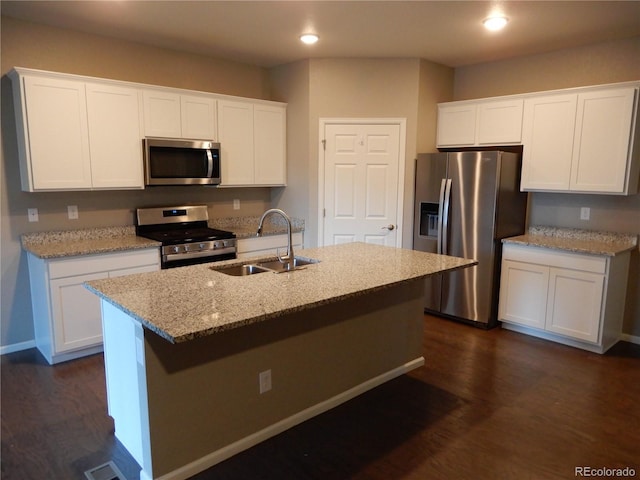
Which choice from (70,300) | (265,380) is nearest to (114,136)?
(70,300)

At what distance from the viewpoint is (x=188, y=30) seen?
3650 millimetres

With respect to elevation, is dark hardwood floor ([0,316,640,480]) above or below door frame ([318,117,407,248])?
below

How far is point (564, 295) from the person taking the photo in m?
3.75

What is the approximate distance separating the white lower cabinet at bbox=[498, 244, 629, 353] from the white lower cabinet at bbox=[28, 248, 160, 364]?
3282 millimetres

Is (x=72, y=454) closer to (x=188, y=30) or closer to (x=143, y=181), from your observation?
(x=143, y=181)

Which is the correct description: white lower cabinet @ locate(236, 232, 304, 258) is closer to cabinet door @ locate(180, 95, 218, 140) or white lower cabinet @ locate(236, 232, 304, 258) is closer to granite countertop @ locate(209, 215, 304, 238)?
granite countertop @ locate(209, 215, 304, 238)

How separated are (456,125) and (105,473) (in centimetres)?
416

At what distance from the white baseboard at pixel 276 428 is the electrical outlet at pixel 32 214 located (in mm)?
2456

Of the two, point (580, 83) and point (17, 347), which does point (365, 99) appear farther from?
point (17, 347)

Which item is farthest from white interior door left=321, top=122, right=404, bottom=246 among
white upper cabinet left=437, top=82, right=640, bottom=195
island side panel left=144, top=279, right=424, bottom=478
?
island side panel left=144, top=279, right=424, bottom=478

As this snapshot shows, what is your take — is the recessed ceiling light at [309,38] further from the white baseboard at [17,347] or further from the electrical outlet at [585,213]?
the white baseboard at [17,347]

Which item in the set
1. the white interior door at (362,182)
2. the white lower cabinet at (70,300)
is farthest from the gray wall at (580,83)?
the white lower cabinet at (70,300)

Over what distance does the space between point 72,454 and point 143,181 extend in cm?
225

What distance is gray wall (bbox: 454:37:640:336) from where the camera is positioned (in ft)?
12.3
